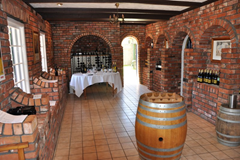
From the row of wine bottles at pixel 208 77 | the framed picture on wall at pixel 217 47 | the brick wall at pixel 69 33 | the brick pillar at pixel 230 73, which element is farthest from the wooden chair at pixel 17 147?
the brick wall at pixel 69 33

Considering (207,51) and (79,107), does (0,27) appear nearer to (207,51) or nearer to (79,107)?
(79,107)

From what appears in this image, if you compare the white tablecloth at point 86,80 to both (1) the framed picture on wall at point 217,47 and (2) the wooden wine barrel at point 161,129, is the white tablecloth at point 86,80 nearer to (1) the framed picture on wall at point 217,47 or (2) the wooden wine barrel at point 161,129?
(1) the framed picture on wall at point 217,47

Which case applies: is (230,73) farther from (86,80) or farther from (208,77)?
(86,80)

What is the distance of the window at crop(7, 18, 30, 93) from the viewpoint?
3.33 metres

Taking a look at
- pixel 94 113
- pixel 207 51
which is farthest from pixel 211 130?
pixel 94 113

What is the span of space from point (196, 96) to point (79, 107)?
3.17 metres

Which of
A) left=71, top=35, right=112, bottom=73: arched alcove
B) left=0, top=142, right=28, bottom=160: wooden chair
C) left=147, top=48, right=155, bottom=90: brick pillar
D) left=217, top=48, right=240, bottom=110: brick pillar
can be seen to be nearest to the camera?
left=0, top=142, right=28, bottom=160: wooden chair

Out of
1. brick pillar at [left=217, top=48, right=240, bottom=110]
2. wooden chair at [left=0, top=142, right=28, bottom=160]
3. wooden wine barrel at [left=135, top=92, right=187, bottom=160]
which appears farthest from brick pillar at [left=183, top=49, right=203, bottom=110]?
wooden chair at [left=0, top=142, right=28, bottom=160]

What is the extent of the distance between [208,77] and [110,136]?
275 cm

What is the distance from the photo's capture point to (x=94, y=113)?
4.91 meters

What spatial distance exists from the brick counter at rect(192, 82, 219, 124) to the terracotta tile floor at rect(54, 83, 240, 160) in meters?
0.16

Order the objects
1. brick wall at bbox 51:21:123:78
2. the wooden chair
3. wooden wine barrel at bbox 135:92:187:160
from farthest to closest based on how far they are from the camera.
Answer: brick wall at bbox 51:21:123:78
wooden wine barrel at bbox 135:92:187:160
the wooden chair

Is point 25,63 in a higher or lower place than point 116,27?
lower

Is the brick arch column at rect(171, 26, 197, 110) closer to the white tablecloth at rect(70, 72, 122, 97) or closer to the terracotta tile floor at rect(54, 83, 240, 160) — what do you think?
the terracotta tile floor at rect(54, 83, 240, 160)
